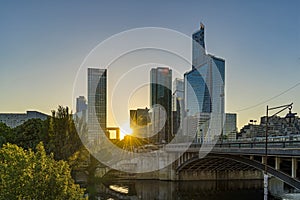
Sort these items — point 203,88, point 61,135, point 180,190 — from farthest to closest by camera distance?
point 203,88 < point 180,190 < point 61,135

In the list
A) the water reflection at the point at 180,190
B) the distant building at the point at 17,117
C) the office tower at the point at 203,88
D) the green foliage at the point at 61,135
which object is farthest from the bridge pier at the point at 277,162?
the distant building at the point at 17,117

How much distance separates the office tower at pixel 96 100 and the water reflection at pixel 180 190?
2118 centimetres

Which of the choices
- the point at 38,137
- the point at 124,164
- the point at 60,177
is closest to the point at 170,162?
the point at 124,164

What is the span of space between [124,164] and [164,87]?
139ft

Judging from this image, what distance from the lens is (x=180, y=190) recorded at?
62.2 meters

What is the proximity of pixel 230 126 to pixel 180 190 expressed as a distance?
170ft

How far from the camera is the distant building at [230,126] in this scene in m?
107

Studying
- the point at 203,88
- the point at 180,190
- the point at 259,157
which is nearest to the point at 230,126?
the point at 203,88

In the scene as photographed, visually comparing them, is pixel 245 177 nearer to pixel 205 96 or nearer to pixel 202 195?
pixel 202 195

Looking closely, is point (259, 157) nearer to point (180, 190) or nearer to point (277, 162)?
point (277, 162)

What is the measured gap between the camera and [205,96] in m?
97.5

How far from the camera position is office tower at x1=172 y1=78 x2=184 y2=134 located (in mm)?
99256

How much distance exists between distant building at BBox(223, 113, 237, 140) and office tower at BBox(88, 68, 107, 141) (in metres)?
36.8

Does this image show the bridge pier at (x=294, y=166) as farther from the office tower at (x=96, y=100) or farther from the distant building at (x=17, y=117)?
the distant building at (x=17, y=117)
